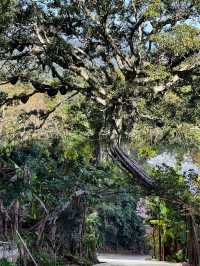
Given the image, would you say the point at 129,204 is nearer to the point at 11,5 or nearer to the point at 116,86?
the point at 116,86

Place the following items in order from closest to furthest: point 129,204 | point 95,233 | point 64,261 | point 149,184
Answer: point 149,184 < point 64,261 < point 95,233 < point 129,204

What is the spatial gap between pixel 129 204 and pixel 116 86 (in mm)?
9871

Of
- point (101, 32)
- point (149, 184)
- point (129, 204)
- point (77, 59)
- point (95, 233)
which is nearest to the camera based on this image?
point (149, 184)

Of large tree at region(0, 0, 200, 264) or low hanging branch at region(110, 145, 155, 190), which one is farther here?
large tree at region(0, 0, 200, 264)

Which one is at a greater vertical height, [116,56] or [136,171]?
[116,56]

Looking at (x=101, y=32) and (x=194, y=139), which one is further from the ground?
(x=101, y=32)

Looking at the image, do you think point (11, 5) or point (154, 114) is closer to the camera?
point (11, 5)

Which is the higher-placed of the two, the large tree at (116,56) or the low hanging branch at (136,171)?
the large tree at (116,56)

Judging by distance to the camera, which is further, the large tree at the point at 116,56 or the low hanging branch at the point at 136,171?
the large tree at the point at 116,56

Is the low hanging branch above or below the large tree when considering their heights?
below

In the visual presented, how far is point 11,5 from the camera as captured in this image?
22.6ft

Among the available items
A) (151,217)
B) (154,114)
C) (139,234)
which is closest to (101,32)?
(154,114)

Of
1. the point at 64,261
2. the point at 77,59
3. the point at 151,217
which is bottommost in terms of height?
the point at 64,261

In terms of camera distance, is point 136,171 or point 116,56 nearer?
point 136,171
